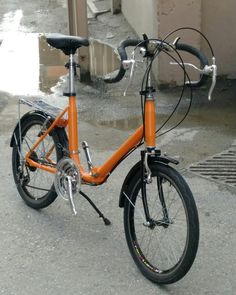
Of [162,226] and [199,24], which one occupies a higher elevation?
[199,24]

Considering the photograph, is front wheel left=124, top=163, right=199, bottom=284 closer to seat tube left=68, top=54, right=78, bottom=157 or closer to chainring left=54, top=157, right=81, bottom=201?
chainring left=54, top=157, right=81, bottom=201

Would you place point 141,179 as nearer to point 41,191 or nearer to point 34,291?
point 34,291

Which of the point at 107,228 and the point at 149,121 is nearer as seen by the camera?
the point at 149,121

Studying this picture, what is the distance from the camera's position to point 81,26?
7910 millimetres

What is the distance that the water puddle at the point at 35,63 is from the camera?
815cm

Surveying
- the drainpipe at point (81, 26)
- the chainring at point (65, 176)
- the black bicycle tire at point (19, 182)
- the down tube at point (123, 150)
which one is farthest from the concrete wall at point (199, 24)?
the down tube at point (123, 150)

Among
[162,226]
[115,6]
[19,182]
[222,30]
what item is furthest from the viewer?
[115,6]

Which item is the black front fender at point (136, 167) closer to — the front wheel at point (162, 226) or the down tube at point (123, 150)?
the front wheel at point (162, 226)

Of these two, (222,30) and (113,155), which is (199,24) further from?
(113,155)

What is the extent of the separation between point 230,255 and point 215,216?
1.89ft

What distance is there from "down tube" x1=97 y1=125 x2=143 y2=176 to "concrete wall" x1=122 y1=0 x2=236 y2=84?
12.6ft

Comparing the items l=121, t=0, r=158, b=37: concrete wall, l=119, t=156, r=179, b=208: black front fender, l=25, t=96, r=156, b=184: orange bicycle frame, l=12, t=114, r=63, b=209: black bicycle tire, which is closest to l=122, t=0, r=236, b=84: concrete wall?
l=121, t=0, r=158, b=37: concrete wall

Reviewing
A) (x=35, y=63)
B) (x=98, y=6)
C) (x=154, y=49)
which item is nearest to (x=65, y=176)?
(x=154, y=49)

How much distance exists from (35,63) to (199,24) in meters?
2.78
